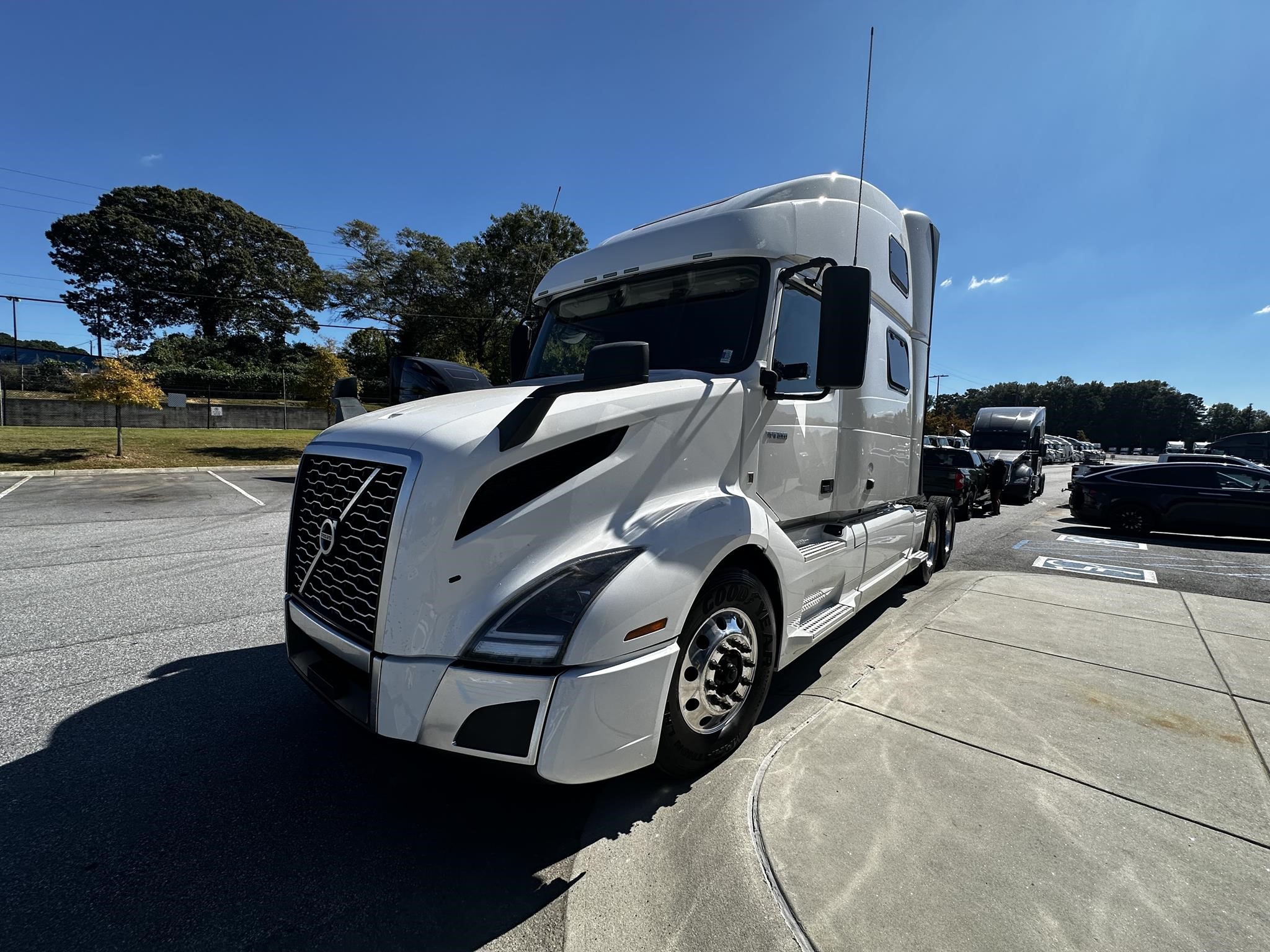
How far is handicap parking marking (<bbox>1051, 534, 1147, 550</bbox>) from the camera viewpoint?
10.1 meters

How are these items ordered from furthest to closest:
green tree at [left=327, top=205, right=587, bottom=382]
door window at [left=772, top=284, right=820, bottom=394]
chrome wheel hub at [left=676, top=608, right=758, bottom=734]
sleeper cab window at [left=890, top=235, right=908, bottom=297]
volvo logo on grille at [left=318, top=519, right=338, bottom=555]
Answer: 1. green tree at [left=327, top=205, right=587, bottom=382]
2. sleeper cab window at [left=890, top=235, right=908, bottom=297]
3. door window at [left=772, top=284, right=820, bottom=394]
4. chrome wheel hub at [left=676, top=608, right=758, bottom=734]
5. volvo logo on grille at [left=318, top=519, right=338, bottom=555]

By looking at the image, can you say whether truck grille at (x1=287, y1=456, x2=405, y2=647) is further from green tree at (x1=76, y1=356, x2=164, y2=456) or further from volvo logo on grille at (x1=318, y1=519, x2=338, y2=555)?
green tree at (x1=76, y1=356, x2=164, y2=456)

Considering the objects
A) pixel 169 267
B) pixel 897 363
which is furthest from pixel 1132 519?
pixel 169 267

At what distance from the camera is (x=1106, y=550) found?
31.3 ft

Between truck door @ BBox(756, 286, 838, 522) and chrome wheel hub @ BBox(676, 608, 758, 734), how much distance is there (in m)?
0.76

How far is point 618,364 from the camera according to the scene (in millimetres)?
2293

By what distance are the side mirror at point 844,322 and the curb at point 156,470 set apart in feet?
46.1

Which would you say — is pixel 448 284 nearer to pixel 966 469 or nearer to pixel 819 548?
pixel 966 469

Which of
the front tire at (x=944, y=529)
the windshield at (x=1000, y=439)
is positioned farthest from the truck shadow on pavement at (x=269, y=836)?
the windshield at (x=1000, y=439)

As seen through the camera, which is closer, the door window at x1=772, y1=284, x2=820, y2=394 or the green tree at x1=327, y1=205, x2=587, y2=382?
the door window at x1=772, y1=284, x2=820, y2=394

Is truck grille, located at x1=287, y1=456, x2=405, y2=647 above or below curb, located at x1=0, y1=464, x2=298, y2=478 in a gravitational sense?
above

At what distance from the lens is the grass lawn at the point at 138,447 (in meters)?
16.3

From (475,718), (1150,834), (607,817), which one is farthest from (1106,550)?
(475,718)

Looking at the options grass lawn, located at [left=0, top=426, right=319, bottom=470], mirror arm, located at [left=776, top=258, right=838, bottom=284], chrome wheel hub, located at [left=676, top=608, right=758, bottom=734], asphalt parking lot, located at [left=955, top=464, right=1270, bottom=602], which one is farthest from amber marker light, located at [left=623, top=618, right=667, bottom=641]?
grass lawn, located at [left=0, top=426, right=319, bottom=470]
